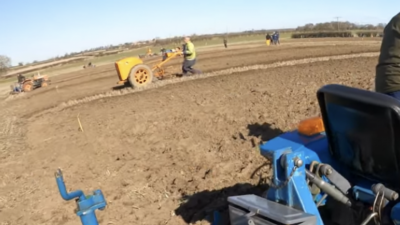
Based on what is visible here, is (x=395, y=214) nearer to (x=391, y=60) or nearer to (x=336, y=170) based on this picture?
(x=336, y=170)

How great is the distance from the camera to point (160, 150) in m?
6.75

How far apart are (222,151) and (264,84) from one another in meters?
4.90

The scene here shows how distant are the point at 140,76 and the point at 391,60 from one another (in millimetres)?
12290

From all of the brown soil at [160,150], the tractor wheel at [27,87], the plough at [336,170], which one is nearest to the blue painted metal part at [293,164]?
the plough at [336,170]

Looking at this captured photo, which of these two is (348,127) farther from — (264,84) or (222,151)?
(264,84)

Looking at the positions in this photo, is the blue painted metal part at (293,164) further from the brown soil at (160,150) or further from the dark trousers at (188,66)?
the dark trousers at (188,66)

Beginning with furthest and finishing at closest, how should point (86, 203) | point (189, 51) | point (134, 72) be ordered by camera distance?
1. point (189, 51)
2. point (134, 72)
3. point (86, 203)

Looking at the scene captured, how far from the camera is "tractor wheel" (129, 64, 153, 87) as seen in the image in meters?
14.6

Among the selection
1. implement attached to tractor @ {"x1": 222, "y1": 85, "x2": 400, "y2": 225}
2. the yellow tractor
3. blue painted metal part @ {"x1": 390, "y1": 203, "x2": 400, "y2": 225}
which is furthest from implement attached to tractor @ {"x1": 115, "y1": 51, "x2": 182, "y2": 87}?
blue painted metal part @ {"x1": 390, "y1": 203, "x2": 400, "y2": 225}

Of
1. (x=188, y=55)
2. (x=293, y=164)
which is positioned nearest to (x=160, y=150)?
(x=293, y=164)

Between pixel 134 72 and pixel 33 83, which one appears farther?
pixel 33 83

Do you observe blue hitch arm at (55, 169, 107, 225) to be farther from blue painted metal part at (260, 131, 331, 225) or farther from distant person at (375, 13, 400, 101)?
distant person at (375, 13, 400, 101)

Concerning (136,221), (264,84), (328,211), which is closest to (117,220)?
(136,221)

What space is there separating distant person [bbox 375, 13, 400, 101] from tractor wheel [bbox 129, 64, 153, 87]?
1201cm
